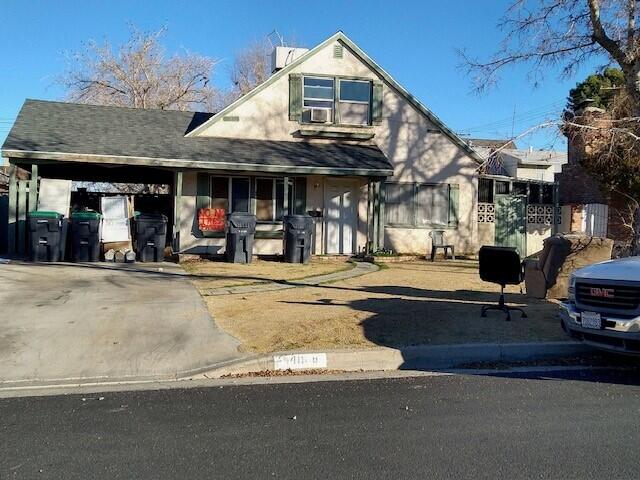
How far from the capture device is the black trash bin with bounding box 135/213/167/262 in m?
15.0

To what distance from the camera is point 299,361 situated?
6.93m

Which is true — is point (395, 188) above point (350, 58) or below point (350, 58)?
below

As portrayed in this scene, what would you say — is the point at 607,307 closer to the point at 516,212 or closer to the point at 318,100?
the point at 318,100

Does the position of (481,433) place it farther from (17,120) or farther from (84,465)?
(17,120)

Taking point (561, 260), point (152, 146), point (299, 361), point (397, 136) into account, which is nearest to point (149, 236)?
point (152, 146)

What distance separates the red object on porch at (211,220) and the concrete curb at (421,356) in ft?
34.0

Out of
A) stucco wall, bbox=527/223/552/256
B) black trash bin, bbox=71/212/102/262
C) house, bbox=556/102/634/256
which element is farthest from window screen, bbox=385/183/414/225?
black trash bin, bbox=71/212/102/262

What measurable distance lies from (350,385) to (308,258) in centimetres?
975

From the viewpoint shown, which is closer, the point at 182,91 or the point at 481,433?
the point at 481,433

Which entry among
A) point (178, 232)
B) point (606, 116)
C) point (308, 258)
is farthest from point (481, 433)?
point (178, 232)

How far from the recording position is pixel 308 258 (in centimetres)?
1598

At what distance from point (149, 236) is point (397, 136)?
813 centimetres

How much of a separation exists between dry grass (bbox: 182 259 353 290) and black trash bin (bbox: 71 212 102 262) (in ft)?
7.23

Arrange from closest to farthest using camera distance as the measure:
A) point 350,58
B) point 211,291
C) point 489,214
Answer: point 211,291 < point 350,58 < point 489,214
